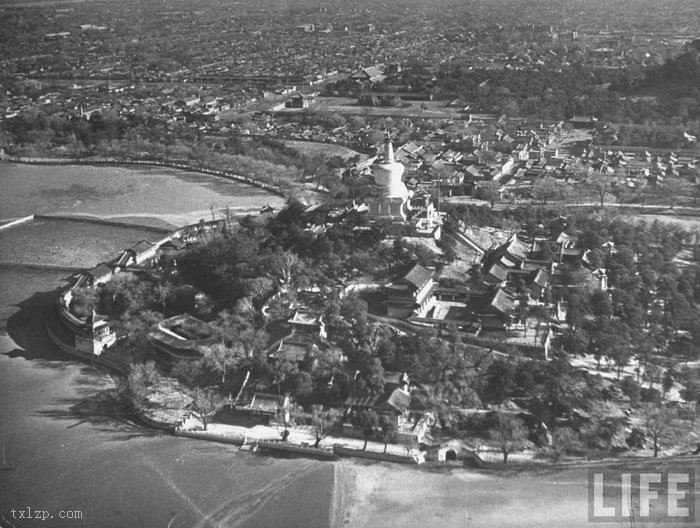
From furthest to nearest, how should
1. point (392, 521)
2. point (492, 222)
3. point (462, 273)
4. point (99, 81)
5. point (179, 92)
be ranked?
point (99, 81) → point (179, 92) → point (492, 222) → point (462, 273) → point (392, 521)

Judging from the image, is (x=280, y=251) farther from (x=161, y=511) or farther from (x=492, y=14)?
(x=492, y=14)

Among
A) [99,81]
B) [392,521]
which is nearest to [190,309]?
[392,521]

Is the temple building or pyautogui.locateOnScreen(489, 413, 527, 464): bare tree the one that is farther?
the temple building

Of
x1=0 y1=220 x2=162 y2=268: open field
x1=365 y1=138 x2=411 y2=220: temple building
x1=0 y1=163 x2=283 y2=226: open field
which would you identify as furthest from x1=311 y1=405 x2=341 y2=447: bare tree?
x1=0 y1=163 x2=283 y2=226: open field

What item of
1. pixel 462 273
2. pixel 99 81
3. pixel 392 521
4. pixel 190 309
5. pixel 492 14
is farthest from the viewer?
pixel 492 14

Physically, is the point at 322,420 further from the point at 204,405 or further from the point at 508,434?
the point at 508,434

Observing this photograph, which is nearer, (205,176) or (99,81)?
(205,176)

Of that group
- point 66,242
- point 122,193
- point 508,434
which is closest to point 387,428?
point 508,434

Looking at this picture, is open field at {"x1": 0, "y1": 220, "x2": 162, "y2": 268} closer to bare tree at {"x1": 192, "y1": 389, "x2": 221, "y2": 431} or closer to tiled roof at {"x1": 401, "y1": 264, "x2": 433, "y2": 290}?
bare tree at {"x1": 192, "y1": 389, "x2": 221, "y2": 431}
